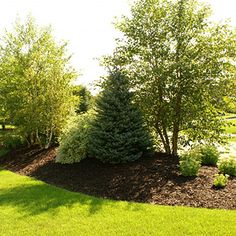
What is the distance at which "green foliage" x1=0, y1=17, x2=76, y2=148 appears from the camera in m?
15.2

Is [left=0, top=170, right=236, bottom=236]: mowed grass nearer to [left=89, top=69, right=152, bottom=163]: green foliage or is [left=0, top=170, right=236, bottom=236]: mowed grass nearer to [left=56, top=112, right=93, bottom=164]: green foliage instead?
[left=89, top=69, right=152, bottom=163]: green foliage

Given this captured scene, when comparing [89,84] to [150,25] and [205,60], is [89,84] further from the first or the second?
[205,60]

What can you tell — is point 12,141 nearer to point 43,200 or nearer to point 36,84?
point 36,84

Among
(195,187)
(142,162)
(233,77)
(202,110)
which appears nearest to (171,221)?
(195,187)

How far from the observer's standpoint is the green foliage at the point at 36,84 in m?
15.2

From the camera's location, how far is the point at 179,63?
33.8ft

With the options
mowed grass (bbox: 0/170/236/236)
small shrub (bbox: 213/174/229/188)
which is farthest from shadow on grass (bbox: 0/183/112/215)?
small shrub (bbox: 213/174/229/188)

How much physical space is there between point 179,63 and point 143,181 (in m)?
4.28

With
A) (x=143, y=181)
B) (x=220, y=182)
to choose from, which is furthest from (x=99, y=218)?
(x=220, y=182)

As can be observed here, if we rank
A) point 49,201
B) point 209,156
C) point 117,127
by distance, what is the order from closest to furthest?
point 49,201, point 209,156, point 117,127

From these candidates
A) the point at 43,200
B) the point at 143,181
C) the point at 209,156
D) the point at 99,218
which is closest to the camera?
the point at 99,218

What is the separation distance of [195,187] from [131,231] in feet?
9.33

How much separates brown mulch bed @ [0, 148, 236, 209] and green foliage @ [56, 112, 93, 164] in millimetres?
325

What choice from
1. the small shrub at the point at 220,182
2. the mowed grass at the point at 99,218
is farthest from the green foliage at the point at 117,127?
the small shrub at the point at 220,182
